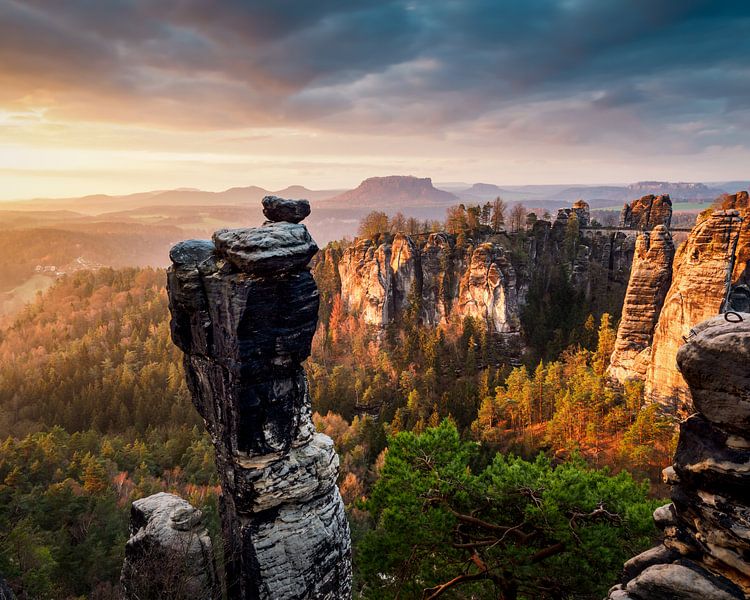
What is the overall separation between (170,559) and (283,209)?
9.86 meters

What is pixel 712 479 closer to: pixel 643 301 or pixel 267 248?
pixel 267 248

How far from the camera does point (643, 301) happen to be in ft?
126

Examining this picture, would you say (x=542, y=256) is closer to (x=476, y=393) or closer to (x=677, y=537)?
(x=476, y=393)

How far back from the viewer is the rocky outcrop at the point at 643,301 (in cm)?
3725

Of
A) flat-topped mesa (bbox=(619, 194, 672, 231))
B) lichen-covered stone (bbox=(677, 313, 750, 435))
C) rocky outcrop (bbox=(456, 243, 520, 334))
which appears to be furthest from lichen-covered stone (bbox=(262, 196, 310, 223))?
flat-topped mesa (bbox=(619, 194, 672, 231))

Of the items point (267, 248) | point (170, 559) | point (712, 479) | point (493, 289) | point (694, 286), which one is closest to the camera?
point (712, 479)

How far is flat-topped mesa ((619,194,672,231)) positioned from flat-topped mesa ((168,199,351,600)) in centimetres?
7485

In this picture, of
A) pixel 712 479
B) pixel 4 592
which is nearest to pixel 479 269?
pixel 712 479

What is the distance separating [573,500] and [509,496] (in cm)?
156

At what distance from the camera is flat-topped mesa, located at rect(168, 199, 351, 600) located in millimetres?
10656

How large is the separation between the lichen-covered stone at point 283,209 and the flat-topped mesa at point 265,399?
4 centimetres

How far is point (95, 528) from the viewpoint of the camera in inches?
990

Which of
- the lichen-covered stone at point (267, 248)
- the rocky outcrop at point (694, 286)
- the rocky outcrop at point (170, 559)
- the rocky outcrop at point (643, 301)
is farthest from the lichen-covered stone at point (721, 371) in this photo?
the rocky outcrop at point (643, 301)

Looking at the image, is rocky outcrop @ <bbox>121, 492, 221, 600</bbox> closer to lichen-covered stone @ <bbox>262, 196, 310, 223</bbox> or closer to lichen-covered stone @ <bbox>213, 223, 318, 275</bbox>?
lichen-covered stone @ <bbox>213, 223, 318, 275</bbox>
